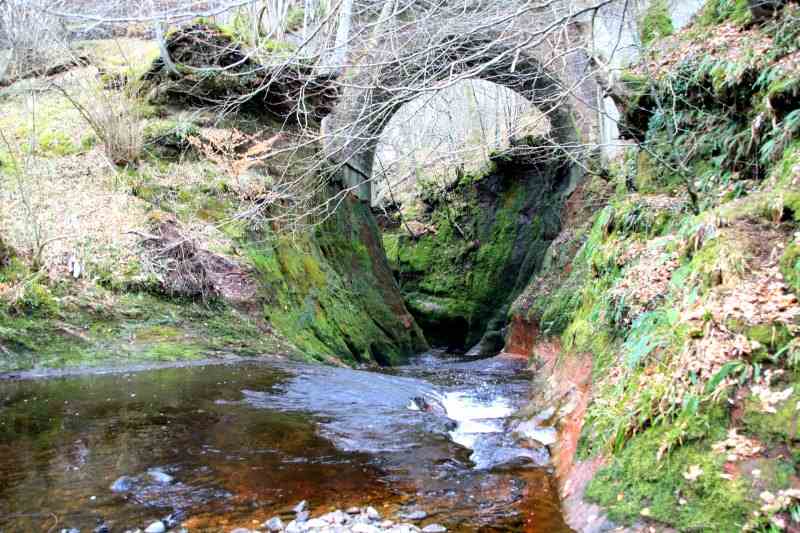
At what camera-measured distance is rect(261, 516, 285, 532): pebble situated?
3631mm

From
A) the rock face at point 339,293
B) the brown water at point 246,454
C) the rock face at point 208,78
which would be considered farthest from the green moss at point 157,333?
the rock face at point 208,78

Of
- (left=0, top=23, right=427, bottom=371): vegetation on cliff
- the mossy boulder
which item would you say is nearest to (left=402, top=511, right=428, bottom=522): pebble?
(left=0, top=23, right=427, bottom=371): vegetation on cliff

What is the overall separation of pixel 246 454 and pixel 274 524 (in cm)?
133

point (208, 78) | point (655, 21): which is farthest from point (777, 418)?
point (208, 78)

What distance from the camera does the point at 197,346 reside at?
8.75 metres

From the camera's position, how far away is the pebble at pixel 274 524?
11.9 feet

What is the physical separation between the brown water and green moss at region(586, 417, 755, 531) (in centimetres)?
45

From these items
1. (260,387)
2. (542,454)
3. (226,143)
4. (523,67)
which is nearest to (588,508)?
(542,454)

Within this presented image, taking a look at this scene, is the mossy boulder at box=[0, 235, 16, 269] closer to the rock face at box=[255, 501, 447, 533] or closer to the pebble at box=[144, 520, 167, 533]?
the pebble at box=[144, 520, 167, 533]

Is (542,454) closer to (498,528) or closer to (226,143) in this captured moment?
(498,528)

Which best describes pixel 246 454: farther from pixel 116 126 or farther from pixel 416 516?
pixel 116 126

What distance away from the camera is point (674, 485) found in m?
3.33

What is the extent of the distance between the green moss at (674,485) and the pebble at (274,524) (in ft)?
6.31

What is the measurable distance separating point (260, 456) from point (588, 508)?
99.9 inches
